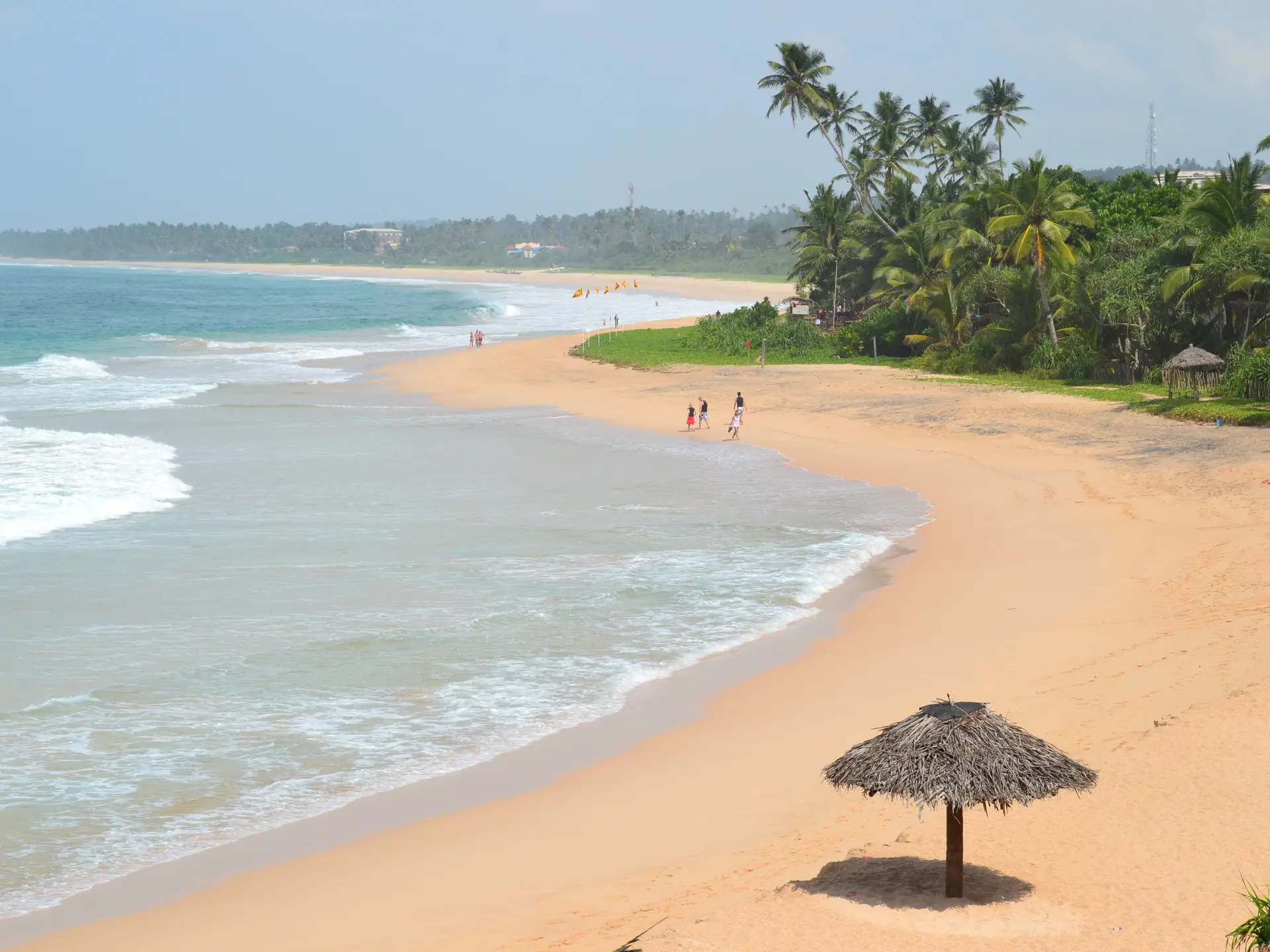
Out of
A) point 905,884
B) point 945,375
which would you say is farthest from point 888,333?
point 905,884

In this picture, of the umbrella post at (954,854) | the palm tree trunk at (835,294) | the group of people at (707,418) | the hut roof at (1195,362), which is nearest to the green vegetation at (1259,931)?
the umbrella post at (954,854)

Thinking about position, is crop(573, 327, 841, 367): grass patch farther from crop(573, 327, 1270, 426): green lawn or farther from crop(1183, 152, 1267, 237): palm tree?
crop(1183, 152, 1267, 237): palm tree

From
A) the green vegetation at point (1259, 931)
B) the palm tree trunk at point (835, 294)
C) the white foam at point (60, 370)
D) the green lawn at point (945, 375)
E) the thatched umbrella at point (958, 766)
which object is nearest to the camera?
the green vegetation at point (1259, 931)

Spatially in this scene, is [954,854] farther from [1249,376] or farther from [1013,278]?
[1013,278]

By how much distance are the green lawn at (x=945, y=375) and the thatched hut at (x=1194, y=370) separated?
24.8 inches

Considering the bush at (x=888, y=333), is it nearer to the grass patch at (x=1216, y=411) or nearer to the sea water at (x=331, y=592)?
the sea water at (x=331, y=592)

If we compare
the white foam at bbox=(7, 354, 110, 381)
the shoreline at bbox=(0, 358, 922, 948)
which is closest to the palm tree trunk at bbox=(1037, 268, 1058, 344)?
the shoreline at bbox=(0, 358, 922, 948)

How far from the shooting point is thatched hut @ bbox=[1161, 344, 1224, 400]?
32094 millimetres

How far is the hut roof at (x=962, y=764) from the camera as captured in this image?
8078 millimetres

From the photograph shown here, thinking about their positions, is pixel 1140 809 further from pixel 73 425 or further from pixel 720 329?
pixel 720 329

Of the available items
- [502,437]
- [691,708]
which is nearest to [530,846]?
Answer: [691,708]

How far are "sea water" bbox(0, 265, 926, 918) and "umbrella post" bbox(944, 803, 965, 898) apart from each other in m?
4.86

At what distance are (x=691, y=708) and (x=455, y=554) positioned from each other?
725 cm

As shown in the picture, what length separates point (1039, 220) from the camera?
38031 mm
